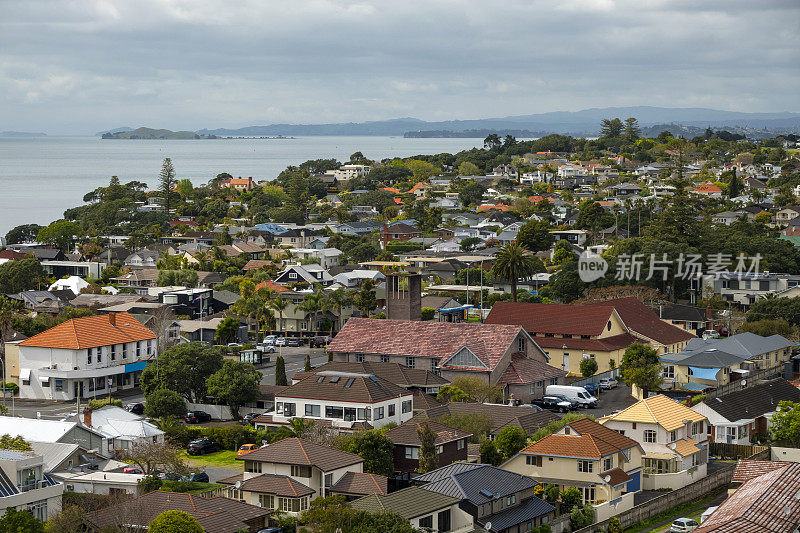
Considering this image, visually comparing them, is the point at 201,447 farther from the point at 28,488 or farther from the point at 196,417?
the point at 28,488

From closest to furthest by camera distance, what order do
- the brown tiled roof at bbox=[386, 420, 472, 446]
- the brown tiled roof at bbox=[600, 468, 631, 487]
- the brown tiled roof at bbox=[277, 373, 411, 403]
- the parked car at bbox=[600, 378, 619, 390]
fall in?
the brown tiled roof at bbox=[600, 468, 631, 487] → the brown tiled roof at bbox=[386, 420, 472, 446] → the brown tiled roof at bbox=[277, 373, 411, 403] → the parked car at bbox=[600, 378, 619, 390]

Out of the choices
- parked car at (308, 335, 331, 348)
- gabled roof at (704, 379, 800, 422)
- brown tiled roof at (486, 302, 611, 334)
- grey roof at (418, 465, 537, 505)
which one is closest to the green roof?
grey roof at (418, 465, 537, 505)

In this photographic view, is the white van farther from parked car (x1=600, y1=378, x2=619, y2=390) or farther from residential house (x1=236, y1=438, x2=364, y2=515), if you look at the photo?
residential house (x1=236, y1=438, x2=364, y2=515)

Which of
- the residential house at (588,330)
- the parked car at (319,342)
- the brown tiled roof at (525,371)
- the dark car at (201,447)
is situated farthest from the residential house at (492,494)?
the parked car at (319,342)

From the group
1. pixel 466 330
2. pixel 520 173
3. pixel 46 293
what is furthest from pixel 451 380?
pixel 520 173

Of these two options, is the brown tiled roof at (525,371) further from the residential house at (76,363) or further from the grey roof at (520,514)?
the residential house at (76,363)

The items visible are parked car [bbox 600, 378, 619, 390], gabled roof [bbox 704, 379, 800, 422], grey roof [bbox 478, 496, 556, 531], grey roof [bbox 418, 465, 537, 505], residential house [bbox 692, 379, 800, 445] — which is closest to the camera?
grey roof [bbox 478, 496, 556, 531]

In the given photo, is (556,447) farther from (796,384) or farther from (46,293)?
(46,293)
